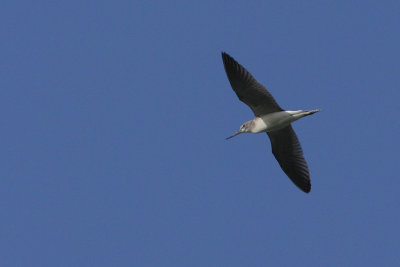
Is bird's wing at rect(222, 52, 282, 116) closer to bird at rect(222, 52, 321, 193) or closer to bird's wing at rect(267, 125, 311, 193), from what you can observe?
bird at rect(222, 52, 321, 193)

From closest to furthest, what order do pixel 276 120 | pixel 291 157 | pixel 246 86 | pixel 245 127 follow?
pixel 246 86 < pixel 276 120 < pixel 245 127 < pixel 291 157

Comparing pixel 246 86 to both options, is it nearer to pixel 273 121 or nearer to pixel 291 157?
pixel 273 121

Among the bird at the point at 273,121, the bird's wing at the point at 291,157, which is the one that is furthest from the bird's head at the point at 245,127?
the bird's wing at the point at 291,157

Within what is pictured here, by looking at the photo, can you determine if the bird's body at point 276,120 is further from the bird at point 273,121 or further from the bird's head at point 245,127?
the bird's head at point 245,127

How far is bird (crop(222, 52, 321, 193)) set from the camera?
1764 cm

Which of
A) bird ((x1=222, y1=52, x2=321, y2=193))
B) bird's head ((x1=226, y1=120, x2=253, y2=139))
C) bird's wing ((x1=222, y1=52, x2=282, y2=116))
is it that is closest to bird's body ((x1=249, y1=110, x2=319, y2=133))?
bird ((x1=222, y1=52, x2=321, y2=193))

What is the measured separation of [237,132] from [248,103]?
1400mm

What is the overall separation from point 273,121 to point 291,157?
5.97 ft

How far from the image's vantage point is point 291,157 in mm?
19625

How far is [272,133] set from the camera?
63.3 feet

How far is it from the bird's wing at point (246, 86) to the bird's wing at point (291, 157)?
1.55m

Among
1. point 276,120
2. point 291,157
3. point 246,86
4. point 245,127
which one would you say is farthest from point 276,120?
point 291,157

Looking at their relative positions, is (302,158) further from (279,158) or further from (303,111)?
(303,111)

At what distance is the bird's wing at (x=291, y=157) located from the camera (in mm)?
19375
